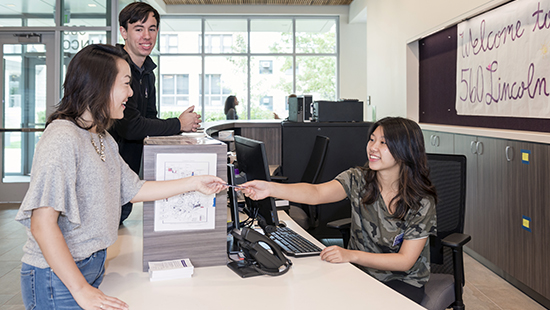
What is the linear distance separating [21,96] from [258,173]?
5.29 metres

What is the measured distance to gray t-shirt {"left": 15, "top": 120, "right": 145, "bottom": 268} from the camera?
3.50ft

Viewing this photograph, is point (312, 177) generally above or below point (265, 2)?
below

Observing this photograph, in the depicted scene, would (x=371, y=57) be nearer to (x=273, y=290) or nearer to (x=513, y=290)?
(x=513, y=290)

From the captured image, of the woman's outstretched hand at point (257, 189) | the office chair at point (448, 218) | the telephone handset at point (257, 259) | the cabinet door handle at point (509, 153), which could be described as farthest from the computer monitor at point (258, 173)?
the cabinet door handle at point (509, 153)

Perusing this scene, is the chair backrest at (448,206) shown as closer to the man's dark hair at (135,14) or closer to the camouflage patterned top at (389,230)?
the camouflage patterned top at (389,230)

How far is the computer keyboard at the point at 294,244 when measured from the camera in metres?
1.61

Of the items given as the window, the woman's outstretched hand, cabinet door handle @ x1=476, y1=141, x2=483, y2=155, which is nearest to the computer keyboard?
the woman's outstretched hand

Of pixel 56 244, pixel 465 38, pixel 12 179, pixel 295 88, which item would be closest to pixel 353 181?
pixel 56 244

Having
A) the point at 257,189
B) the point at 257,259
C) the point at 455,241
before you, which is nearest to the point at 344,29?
the point at 455,241

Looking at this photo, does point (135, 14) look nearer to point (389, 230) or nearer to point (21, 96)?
point (389, 230)

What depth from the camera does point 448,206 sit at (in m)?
2.17

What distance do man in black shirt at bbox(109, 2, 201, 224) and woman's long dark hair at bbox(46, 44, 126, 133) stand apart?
2.28 feet

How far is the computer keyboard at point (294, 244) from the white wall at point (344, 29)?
285 inches

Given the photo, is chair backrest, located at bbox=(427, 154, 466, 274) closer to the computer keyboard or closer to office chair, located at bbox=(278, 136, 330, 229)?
the computer keyboard
